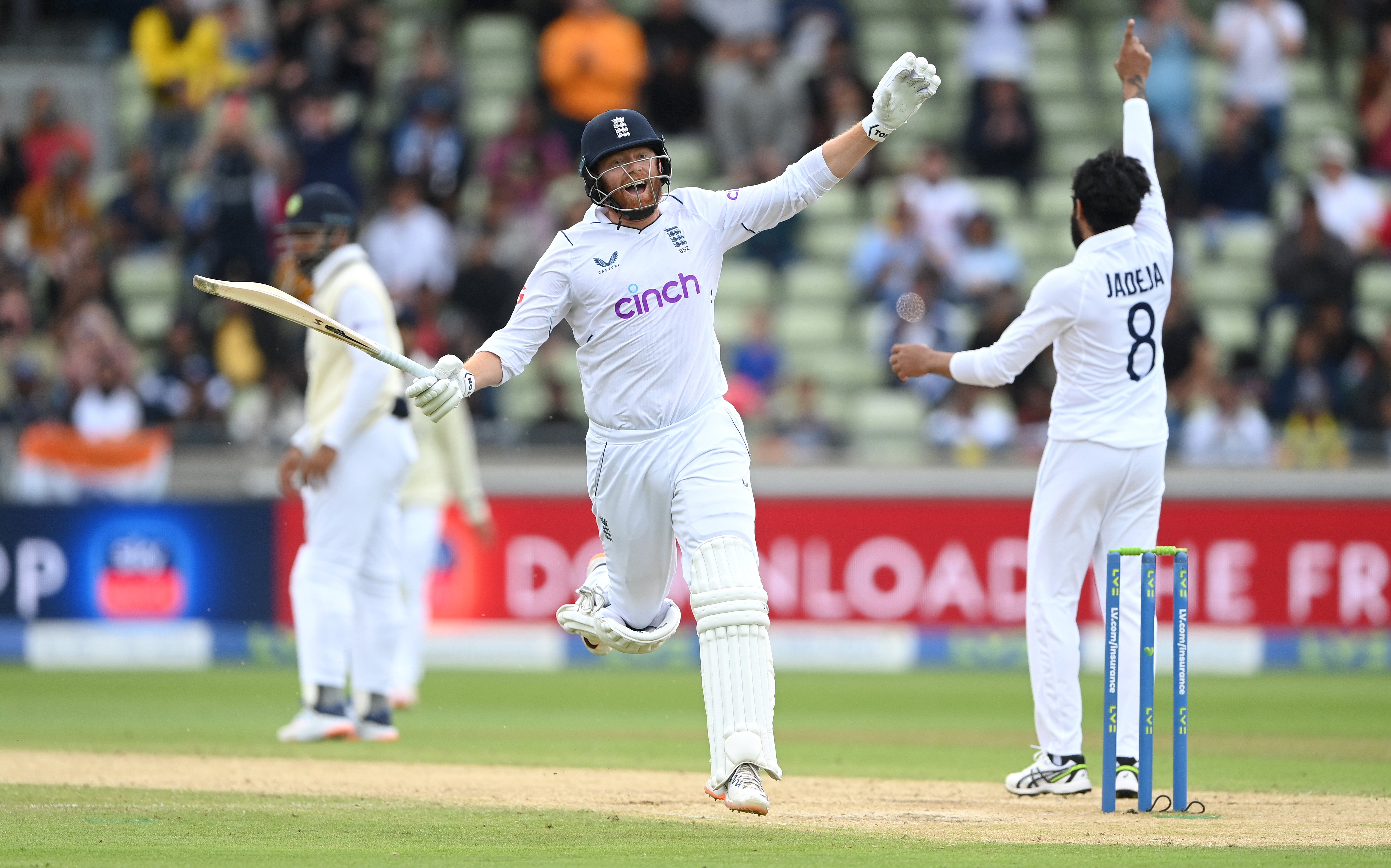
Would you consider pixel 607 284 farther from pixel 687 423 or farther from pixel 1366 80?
pixel 1366 80

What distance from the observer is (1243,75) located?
58.4ft

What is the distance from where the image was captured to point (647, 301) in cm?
661

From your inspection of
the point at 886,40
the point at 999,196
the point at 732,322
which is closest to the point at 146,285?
the point at 732,322

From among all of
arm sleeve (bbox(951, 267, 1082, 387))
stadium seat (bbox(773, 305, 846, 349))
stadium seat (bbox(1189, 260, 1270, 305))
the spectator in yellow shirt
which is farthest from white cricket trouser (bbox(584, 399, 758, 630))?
the spectator in yellow shirt

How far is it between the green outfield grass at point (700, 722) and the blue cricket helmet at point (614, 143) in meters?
2.78

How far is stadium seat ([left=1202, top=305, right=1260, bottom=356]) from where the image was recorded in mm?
16078

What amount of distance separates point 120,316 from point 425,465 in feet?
19.9

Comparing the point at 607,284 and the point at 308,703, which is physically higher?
the point at 607,284

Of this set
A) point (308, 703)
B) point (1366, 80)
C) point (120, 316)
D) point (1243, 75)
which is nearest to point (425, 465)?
point (308, 703)

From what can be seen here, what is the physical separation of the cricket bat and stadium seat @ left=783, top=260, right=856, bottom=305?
10595 mm

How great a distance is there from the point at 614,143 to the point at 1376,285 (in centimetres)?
1184

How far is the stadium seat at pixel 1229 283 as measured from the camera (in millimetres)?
16938

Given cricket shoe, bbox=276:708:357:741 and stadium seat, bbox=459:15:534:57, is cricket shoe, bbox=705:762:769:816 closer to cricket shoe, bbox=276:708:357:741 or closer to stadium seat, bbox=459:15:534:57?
cricket shoe, bbox=276:708:357:741

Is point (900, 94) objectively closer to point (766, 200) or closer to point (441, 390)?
point (766, 200)
